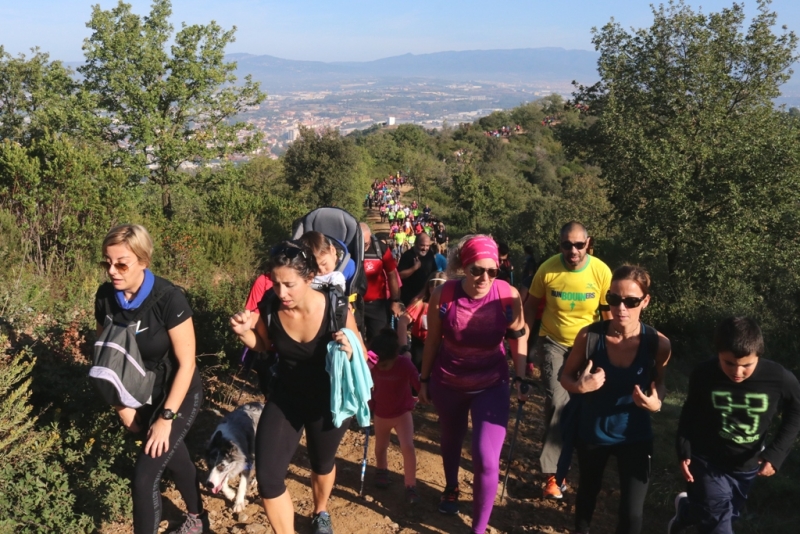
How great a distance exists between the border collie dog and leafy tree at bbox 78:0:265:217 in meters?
18.5

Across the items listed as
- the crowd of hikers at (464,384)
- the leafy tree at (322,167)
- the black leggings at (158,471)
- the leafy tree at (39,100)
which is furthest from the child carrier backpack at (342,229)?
the leafy tree at (322,167)

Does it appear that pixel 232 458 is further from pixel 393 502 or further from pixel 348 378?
pixel 348 378

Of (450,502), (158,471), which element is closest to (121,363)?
(158,471)

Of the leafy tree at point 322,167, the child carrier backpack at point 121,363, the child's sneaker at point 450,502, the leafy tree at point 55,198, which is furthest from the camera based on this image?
the leafy tree at point 322,167

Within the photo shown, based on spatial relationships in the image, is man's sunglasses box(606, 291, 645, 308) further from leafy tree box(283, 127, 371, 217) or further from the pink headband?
leafy tree box(283, 127, 371, 217)

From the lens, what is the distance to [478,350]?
3535 mm

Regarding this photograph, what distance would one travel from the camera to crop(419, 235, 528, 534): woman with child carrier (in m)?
3.41

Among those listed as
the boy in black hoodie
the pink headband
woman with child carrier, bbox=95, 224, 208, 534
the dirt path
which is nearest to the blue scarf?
woman with child carrier, bbox=95, 224, 208, 534

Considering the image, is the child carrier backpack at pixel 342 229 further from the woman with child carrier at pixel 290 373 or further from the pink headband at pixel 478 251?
the woman with child carrier at pixel 290 373

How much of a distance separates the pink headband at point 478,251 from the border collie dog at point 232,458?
1.64 metres

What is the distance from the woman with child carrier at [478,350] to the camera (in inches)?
134

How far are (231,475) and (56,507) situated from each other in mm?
924

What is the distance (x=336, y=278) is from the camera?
382cm

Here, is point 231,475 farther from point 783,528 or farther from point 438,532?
point 783,528
